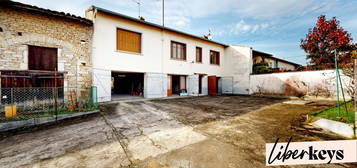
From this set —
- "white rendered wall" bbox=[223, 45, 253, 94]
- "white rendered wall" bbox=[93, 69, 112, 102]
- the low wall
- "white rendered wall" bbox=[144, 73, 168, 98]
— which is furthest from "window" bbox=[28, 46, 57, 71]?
the low wall

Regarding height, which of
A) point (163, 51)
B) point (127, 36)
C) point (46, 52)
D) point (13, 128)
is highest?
point (127, 36)

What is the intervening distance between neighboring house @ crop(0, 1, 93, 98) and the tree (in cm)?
2001

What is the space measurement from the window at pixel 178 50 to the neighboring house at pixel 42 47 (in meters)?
6.40

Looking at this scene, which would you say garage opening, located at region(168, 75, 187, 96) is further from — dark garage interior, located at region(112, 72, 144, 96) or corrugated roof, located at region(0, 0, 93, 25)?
corrugated roof, located at region(0, 0, 93, 25)

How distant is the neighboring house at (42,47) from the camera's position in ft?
19.9

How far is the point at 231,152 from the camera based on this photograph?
95.9 inches

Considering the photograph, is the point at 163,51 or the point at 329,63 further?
the point at 329,63

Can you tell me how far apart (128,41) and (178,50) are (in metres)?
4.71

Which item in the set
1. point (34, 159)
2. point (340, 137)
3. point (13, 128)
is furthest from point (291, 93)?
point (13, 128)

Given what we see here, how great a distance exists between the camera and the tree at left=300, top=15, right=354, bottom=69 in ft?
39.2

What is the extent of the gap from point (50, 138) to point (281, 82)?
15.1 meters

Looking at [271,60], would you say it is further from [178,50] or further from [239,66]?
[178,50]

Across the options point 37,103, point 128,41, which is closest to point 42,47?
point 37,103

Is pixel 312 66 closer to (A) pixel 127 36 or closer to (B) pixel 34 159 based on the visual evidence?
(A) pixel 127 36
